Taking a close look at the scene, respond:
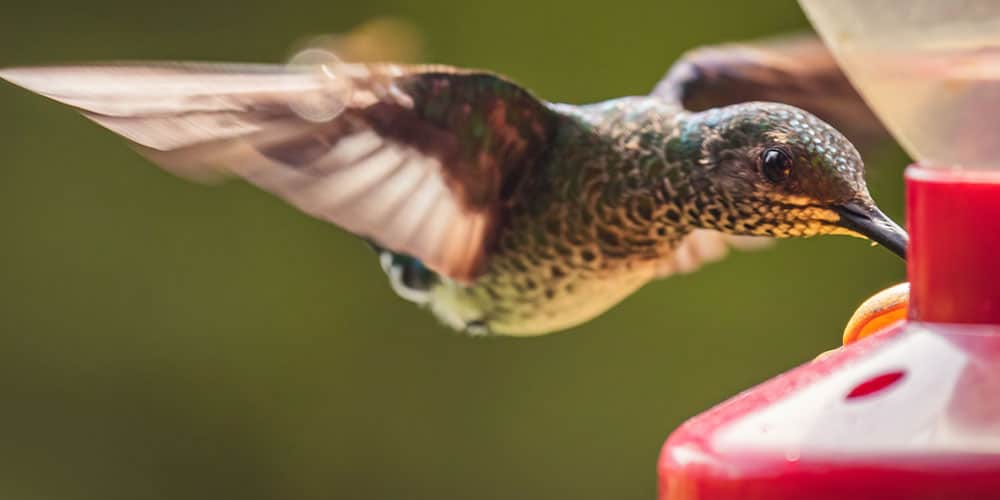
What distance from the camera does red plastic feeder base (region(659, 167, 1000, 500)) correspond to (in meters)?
0.82

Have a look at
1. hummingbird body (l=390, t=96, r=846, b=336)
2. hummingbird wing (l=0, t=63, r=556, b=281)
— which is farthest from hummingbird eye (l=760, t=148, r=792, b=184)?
hummingbird wing (l=0, t=63, r=556, b=281)

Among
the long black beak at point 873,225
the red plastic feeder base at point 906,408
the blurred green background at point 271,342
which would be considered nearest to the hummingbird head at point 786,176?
the long black beak at point 873,225

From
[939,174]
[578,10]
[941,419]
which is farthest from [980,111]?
[578,10]

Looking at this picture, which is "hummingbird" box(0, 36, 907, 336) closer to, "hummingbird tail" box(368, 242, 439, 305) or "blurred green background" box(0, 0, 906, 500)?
"hummingbird tail" box(368, 242, 439, 305)

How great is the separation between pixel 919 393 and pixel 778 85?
1365mm

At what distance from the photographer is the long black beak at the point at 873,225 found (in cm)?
137

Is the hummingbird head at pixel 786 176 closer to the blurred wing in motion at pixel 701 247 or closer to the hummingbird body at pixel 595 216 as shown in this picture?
the hummingbird body at pixel 595 216

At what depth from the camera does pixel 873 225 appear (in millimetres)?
1394

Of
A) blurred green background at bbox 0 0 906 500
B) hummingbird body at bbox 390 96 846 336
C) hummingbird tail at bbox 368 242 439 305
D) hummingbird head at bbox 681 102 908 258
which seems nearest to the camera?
hummingbird head at bbox 681 102 908 258

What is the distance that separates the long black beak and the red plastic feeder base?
0.35 meters

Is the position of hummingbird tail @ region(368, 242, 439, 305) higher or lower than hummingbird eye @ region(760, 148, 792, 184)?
lower

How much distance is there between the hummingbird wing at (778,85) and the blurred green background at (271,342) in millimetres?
2232

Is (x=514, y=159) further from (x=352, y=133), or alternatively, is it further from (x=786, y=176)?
(x=786, y=176)

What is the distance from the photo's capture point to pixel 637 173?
5.97 ft
